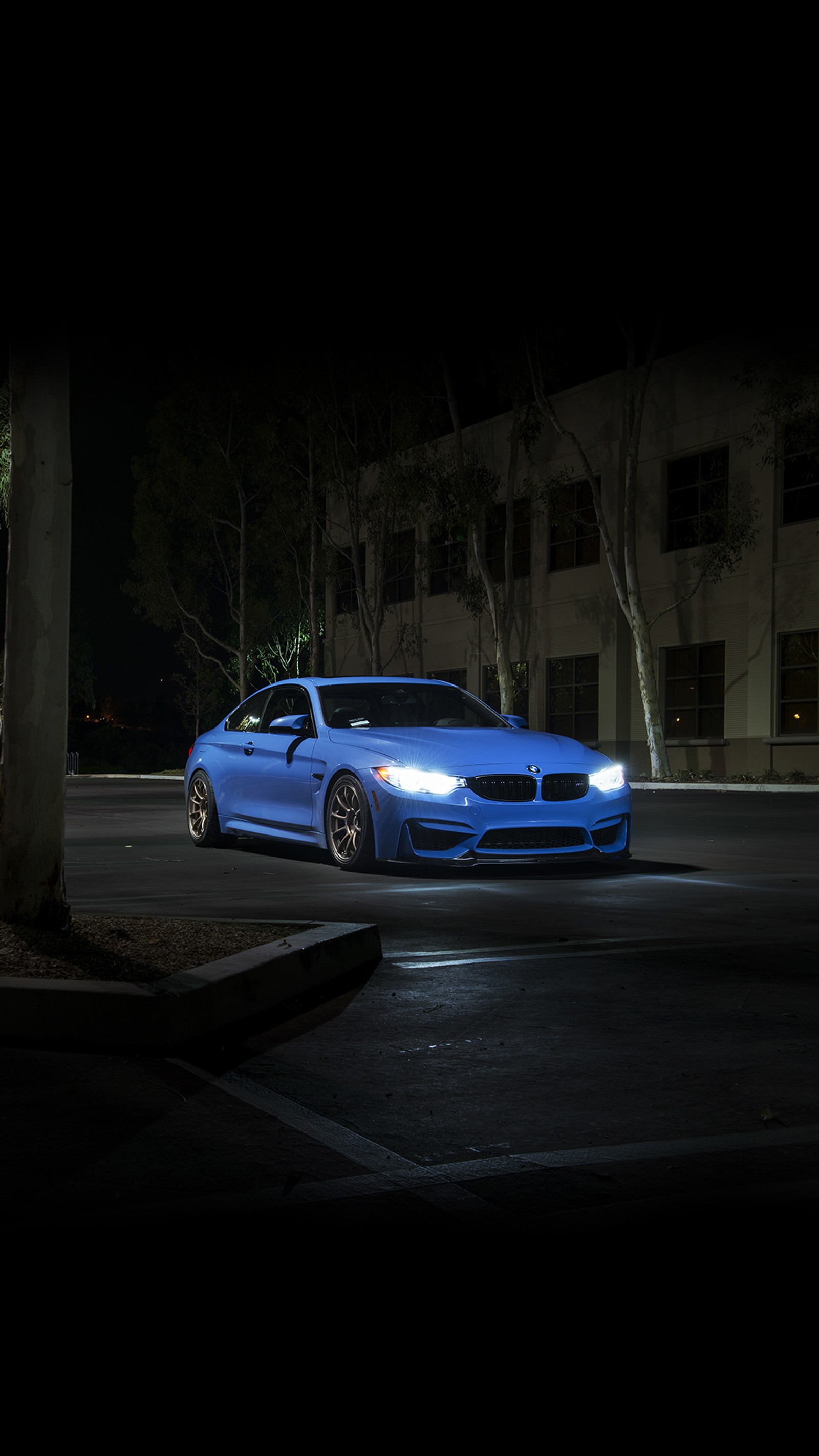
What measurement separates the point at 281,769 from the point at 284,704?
1.09 m

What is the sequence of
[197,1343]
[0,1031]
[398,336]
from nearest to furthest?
[197,1343]
[398,336]
[0,1031]

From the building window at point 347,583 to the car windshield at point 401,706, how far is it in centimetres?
4085

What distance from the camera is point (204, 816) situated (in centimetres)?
1559

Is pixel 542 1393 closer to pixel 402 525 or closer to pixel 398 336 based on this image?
pixel 398 336

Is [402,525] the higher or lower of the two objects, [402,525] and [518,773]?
the higher

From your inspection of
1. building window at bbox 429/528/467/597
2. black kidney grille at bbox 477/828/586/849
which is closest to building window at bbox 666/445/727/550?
building window at bbox 429/528/467/597

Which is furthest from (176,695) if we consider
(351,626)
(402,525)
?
(402,525)

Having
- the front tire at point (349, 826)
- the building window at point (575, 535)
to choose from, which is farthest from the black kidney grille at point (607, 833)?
the building window at point (575, 535)

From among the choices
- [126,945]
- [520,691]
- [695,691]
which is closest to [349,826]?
[126,945]

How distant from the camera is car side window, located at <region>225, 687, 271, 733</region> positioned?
14805mm

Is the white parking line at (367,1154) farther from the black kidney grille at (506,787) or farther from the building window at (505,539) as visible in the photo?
the building window at (505,539)

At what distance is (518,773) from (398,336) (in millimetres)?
8579

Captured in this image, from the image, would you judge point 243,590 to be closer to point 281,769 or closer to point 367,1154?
point 281,769

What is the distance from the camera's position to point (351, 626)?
58.0 m
